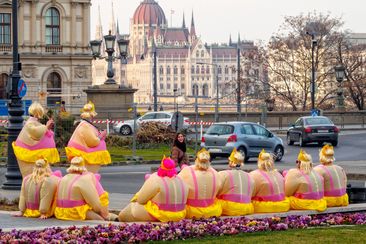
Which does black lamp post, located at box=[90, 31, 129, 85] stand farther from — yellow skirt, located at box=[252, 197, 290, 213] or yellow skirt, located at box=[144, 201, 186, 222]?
yellow skirt, located at box=[144, 201, 186, 222]

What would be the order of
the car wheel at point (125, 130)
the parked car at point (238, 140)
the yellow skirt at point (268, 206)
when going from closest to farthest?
the yellow skirt at point (268, 206)
the parked car at point (238, 140)
the car wheel at point (125, 130)

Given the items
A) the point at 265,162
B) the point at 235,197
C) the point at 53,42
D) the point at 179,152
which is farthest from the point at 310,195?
the point at 53,42

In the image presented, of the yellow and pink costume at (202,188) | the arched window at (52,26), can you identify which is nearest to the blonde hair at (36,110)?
the yellow and pink costume at (202,188)

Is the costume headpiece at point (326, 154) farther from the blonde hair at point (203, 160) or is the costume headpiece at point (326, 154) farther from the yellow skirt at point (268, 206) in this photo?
the blonde hair at point (203, 160)

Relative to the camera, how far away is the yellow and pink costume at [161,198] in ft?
53.0

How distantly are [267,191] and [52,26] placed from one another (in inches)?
2327

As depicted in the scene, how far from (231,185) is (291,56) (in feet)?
207

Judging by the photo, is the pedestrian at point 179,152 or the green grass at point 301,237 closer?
the green grass at point 301,237

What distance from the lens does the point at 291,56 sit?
79.4 metres

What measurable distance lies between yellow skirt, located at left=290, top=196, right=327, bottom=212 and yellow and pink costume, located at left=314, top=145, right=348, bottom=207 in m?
0.39

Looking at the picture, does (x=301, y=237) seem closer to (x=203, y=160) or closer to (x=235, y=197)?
(x=235, y=197)

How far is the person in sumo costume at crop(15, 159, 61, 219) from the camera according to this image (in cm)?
1702

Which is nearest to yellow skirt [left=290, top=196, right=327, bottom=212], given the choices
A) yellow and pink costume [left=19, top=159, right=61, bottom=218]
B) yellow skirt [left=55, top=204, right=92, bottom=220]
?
yellow skirt [left=55, top=204, right=92, bottom=220]

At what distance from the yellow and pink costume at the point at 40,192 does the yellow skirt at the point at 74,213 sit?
0.29 metres
